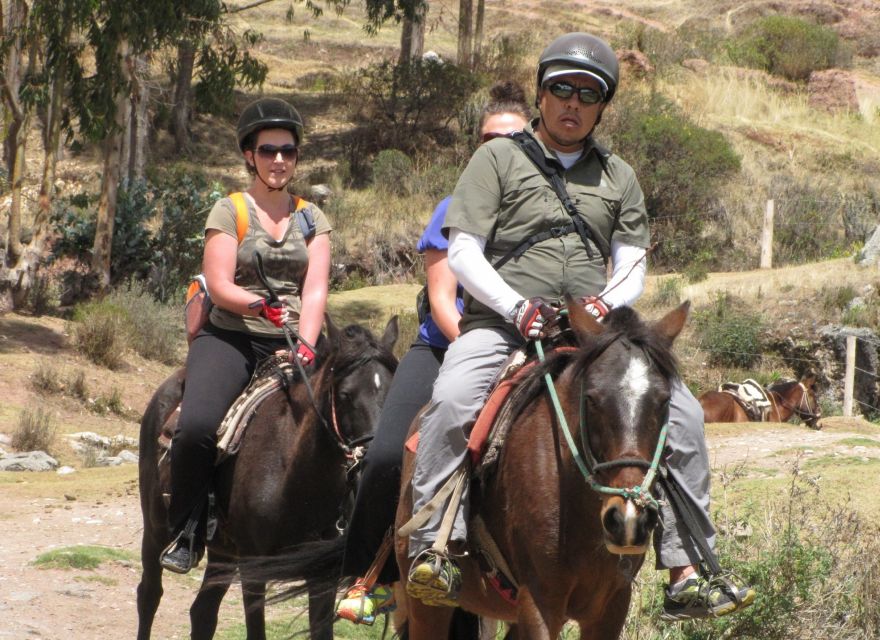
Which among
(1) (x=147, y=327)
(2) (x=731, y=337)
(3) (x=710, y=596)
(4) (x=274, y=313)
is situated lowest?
(1) (x=147, y=327)

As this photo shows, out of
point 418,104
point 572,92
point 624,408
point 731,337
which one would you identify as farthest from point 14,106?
point 624,408

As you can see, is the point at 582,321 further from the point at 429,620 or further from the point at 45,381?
the point at 45,381

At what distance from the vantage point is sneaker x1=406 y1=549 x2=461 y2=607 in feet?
14.5

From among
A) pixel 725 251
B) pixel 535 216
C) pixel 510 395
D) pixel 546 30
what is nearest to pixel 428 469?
pixel 510 395

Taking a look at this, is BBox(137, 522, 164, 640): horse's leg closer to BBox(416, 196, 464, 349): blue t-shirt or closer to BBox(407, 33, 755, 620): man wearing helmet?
BBox(416, 196, 464, 349): blue t-shirt

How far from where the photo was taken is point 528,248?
480 cm

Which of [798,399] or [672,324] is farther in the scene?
[798,399]

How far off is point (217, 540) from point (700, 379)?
16555 mm

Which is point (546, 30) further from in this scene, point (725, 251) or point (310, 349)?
point (310, 349)

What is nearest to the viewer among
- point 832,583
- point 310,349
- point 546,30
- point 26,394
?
point 310,349

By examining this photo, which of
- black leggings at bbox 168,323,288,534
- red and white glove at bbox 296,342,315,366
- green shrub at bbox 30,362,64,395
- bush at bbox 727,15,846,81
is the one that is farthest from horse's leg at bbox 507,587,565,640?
bush at bbox 727,15,846,81

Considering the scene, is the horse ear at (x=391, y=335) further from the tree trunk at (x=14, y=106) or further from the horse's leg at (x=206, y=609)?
the tree trunk at (x=14, y=106)

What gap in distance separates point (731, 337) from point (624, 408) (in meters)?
18.9

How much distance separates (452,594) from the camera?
15.0 feet
